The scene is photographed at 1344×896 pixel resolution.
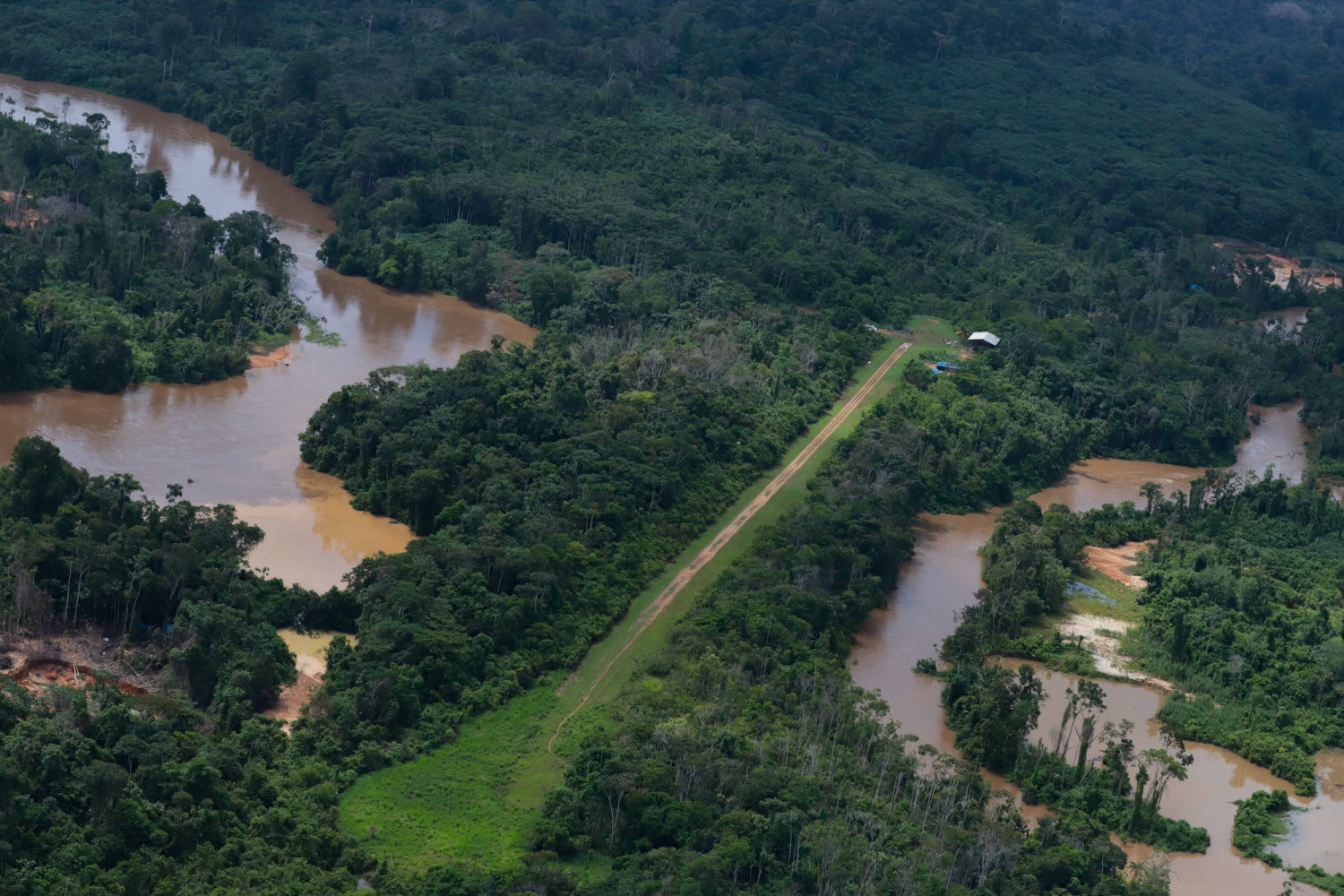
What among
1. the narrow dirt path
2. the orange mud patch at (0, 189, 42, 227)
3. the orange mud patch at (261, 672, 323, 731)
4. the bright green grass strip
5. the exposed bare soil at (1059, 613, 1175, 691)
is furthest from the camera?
the orange mud patch at (0, 189, 42, 227)

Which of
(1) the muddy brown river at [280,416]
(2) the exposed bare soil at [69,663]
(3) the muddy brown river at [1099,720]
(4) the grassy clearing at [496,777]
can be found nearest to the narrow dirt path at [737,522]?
(4) the grassy clearing at [496,777]

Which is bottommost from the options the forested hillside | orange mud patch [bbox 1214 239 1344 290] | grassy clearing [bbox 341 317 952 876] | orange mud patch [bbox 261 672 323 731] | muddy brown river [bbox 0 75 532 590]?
orange mud patch [bbox 261 672 323 731]

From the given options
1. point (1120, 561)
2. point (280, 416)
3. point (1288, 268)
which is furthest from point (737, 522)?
point (1288, 268)

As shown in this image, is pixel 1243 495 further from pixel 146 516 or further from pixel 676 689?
pixel 146 516

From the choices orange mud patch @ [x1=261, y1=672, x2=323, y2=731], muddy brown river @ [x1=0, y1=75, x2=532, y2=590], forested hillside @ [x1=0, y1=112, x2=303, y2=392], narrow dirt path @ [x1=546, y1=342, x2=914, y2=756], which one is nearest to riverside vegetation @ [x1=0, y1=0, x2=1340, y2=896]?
orange mud patch @ [x1=261, y1=672, x2=323, y2=731]

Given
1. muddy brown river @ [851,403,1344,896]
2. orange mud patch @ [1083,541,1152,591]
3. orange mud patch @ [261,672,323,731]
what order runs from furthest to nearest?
orange mud patch @ [1083,541,1152,591] < muddy brown river @ [851,403,1344,896] < orange mud patch @ [261,672,323,731]

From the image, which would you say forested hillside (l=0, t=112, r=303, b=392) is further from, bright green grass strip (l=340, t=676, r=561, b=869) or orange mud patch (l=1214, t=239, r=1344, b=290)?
orange mud patch (l=1214, t=239, r=1344, b=290)
